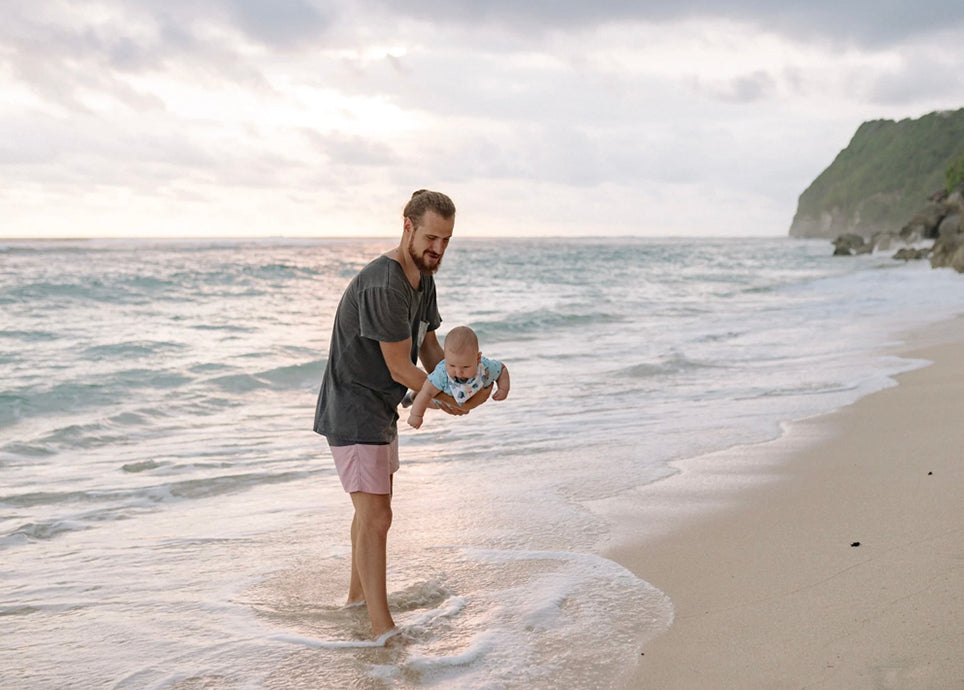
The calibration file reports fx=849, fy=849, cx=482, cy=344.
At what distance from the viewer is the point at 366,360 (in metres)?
3.86

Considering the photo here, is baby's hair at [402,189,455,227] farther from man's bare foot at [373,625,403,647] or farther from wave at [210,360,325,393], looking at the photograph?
wave at [210,360,325,393]

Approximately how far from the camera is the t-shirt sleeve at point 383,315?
3.65 metres

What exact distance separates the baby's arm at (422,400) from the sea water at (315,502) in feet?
3.19

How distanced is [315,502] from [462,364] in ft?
8.74

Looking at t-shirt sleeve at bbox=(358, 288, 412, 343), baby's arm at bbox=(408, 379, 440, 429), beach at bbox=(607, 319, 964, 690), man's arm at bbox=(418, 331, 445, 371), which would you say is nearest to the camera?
beach at bbox=(607, 319, 964, 690)

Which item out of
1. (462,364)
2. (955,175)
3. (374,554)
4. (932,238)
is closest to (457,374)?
(462,364)

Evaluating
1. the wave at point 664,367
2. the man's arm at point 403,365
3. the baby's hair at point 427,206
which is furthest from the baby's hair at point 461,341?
the wave at point 664,367

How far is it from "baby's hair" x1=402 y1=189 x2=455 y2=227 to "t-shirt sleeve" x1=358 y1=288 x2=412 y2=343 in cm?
34

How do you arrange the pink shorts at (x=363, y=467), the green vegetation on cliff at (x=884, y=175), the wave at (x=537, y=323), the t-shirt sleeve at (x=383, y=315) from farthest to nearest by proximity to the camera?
the green vegetation on cliff at (x=884, y=175) → the wave at (x=537, y=323) → the pink shorts at (x=363, y=467) → the t-shirt sleeve at (x=383, y=315)

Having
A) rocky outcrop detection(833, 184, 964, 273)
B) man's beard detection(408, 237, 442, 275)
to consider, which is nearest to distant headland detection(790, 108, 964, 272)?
rocky outcrop detection(833, 184, 964, 273)

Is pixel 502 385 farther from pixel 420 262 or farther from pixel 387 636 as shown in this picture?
pixel 387 636

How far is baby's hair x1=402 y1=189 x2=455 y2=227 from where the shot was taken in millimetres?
3672

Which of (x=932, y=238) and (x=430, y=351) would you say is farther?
(x=932, y=238)

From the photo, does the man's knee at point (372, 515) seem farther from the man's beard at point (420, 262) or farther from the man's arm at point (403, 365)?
the man's beard at point (420, 262)
